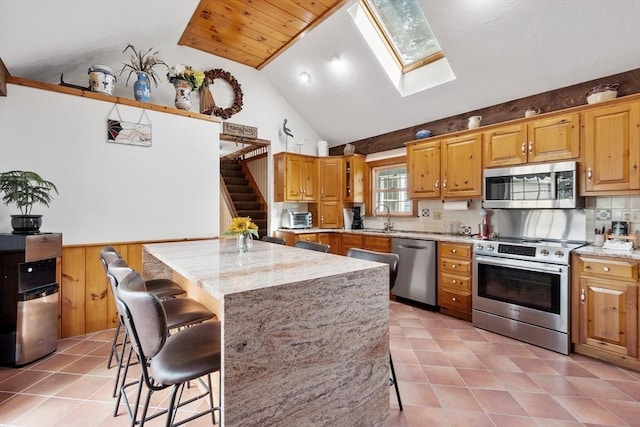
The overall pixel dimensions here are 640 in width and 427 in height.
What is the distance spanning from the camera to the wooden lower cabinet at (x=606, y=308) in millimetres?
2344

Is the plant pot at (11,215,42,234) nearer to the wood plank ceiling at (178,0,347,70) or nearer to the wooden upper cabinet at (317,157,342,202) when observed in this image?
the wood plank ceiling at (178,0,347,70)

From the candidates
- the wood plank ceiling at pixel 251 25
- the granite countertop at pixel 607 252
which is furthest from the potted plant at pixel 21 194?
the granite countertop at pixel 607 252

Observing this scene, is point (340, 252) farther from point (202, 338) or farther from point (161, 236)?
point (202, 338)

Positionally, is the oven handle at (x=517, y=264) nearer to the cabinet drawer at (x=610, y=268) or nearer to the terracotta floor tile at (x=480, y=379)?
the cabinet drawer at (x=610, y=268)

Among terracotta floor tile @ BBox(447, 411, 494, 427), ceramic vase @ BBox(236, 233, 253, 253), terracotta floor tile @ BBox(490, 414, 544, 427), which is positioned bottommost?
terracotta floor tile @ BBox(447, 411, 494, 427)

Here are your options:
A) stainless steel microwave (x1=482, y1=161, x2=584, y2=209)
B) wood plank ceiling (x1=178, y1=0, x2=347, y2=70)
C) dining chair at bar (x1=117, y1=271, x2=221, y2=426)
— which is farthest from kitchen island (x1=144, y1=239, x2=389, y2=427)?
wood plank ceiling (x1=178, y1=0, x2=347, y2=70)

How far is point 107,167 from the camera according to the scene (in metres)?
3.21

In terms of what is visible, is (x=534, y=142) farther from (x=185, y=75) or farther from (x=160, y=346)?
(x=185, y=75)

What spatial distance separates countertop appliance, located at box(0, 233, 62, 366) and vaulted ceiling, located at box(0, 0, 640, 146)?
160 cm

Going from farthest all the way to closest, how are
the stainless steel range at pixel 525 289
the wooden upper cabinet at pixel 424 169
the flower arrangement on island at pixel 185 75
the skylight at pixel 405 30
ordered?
the wooden upper cabinet at pixel 424 169 < the flower arrangement on island at pixel 185 75 < the skylight at pixel 405 30 < the stainless steel range at pixel 525 289

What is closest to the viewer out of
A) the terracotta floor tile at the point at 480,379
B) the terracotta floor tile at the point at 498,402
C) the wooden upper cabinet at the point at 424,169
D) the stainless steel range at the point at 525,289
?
Answer: the terracotta floor tile at the point at 498,402

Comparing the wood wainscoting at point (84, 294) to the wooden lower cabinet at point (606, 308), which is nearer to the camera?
the wooden lower cabinet at point (606, 308)

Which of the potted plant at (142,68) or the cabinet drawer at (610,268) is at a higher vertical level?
the potted plant at (142,68)

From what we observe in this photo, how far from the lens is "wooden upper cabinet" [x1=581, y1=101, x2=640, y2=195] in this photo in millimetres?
2545
